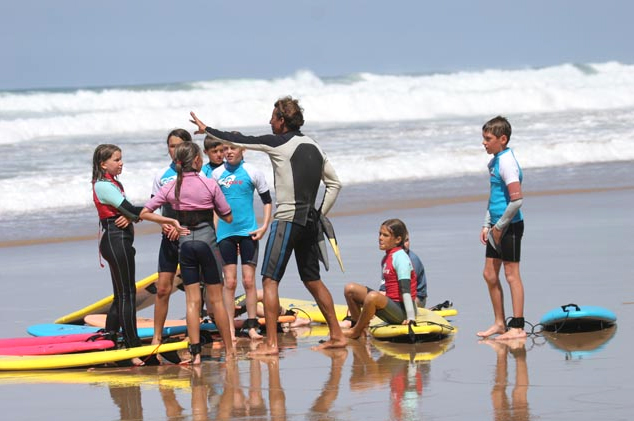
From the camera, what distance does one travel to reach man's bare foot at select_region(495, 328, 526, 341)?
25.8 ft

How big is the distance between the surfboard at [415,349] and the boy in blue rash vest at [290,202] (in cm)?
32

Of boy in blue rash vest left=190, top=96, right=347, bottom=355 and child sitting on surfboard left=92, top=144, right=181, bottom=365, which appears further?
boy in blue rash vest left=190, top=96, right=347, bottom=355

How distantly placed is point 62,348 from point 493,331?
3107 millimetres

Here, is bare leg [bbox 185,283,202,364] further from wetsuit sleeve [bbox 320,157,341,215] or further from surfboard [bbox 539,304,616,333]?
surfboard [bbox 539,304,616,333]

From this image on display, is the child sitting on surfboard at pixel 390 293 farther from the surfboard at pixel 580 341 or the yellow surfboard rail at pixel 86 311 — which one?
the yellow surfboard rail at pixel 86 311

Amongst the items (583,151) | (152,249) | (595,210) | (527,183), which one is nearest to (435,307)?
(152,249)

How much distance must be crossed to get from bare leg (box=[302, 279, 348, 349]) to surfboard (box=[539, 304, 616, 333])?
1.52 meters

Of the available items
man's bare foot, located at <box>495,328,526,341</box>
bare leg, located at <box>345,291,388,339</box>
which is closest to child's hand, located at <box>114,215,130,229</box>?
bare leg, located at <box>345,291,388,339</box>

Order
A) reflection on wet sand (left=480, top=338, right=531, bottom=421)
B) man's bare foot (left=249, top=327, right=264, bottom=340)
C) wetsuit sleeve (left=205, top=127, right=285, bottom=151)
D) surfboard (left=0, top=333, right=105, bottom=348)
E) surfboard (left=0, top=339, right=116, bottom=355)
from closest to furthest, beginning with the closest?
reflection on wet sand (left=480, top=338, right=531, bottom=421) < wetsuit sleeve (left=205, top=127, right=285, bottom=151) < surfboard (left=0, top=339, right=116, bottom=355) < surfboard (left=0, top=333, right=105, bottom=348) < man's bare foot (left=249, top=327, right=264, bottom=340)

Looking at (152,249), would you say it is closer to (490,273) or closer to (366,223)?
(366,223)

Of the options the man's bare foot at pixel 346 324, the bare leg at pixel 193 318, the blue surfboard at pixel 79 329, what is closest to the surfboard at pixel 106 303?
the blue surfboard at pixel 79 329

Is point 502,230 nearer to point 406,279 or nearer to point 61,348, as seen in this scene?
point 406,279

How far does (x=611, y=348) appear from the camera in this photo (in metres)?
7.45

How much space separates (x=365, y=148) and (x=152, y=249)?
12641mm
